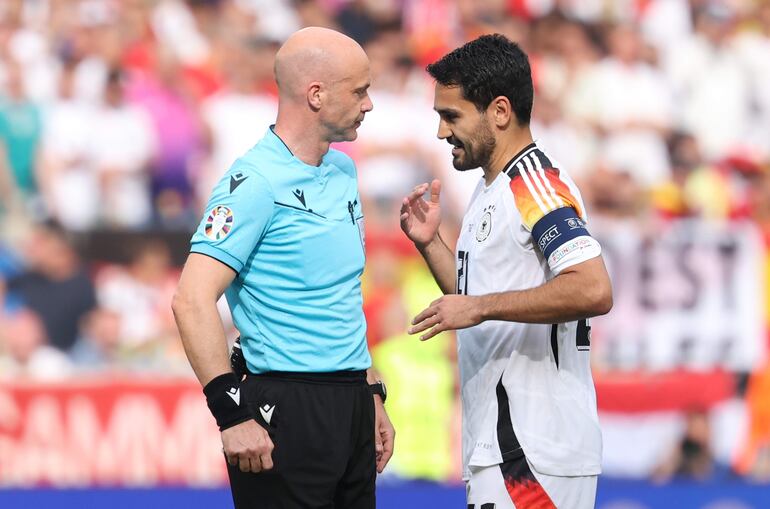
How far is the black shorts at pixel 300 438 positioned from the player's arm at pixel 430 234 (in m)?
0.68

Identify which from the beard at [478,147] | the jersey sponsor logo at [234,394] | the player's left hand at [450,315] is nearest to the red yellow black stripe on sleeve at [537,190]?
the beard at [478,147]

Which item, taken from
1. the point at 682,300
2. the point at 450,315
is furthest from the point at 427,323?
the point at 682,300

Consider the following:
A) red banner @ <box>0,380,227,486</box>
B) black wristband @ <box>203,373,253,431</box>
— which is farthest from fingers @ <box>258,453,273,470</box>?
red banner @ <box>0,380,227,486</box>

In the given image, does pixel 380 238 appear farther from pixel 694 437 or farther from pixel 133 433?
pixel 694 437

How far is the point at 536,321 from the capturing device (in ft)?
11.8

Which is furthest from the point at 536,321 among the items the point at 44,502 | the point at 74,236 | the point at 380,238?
the point at 74,236

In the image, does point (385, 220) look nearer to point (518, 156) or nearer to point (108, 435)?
point (108, 435)

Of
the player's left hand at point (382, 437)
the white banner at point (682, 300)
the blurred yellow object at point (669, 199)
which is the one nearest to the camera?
the player's left hand at point (382, 437)

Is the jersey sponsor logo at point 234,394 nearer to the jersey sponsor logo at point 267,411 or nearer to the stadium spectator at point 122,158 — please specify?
the jersey sponsor logo at point 267,411

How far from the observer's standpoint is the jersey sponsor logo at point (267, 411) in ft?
12.0

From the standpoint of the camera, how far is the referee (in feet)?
11.3

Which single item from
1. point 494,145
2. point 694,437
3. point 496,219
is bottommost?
point 694,437

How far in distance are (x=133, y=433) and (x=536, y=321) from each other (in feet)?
15.1

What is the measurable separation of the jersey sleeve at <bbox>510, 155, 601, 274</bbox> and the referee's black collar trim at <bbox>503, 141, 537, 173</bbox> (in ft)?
0.11
